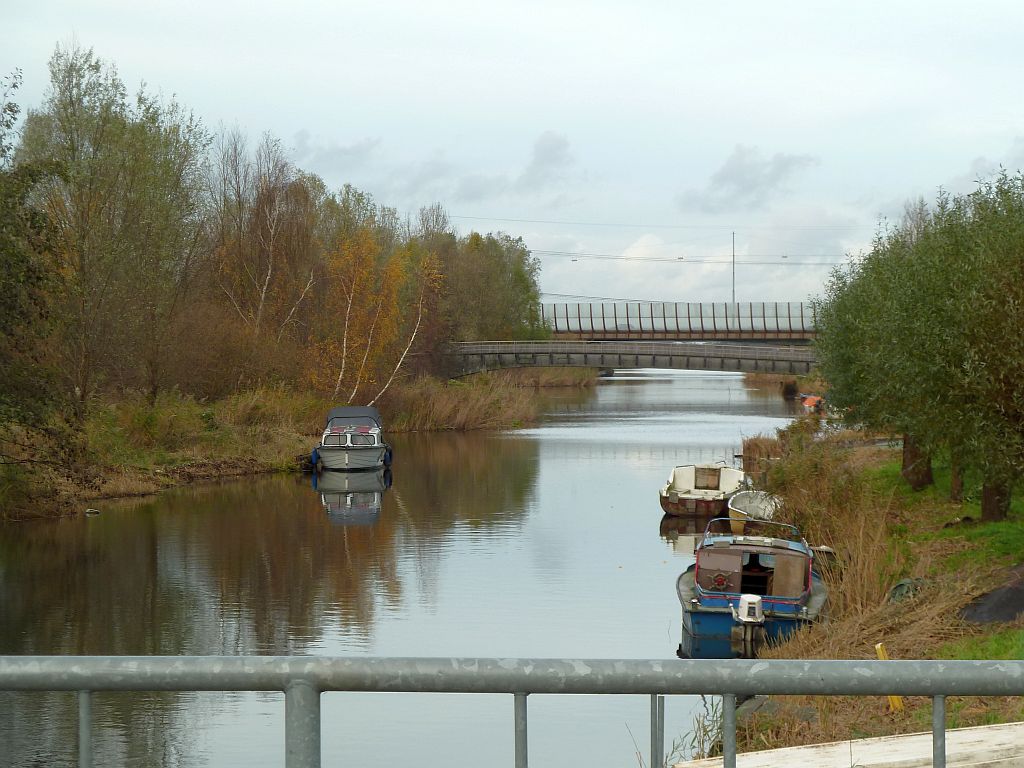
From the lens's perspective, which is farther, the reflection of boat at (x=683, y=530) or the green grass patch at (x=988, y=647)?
the reflection of boat at (x=683, y=530)

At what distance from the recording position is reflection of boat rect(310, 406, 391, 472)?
49406 mm

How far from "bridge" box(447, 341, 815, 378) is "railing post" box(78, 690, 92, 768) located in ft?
259

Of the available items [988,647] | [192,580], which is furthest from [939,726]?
[192,580]

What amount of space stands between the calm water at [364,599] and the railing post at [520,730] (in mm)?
10549

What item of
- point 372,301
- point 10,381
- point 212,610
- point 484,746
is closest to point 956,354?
point 484,746

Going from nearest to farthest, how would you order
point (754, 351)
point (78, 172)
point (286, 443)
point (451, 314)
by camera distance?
1. point (78, 172)
2. point (286, 443)
3. point (754, 351)
4. point (451, 314)

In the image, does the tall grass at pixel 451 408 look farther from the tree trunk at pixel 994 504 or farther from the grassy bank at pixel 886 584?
the tree trunk at pixel 994 504

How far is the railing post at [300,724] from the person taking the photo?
3.13 meters

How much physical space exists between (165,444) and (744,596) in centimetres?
3185

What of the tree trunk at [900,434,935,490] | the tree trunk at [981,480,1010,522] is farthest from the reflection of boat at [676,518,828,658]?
the tree trunk at [900,434,935,490]

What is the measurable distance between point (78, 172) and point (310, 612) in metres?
24.4

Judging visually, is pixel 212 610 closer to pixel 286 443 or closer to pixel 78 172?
pixel 78 172

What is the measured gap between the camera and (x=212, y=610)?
24.9 meters

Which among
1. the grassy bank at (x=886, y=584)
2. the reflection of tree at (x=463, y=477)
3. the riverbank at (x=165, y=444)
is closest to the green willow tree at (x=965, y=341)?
the grassy bank at (x=886, y=584)
